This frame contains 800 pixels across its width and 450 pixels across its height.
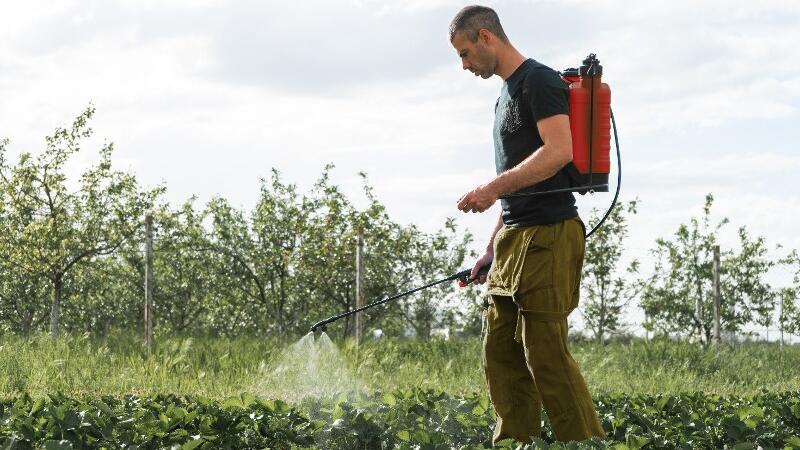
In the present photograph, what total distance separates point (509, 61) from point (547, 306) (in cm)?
111

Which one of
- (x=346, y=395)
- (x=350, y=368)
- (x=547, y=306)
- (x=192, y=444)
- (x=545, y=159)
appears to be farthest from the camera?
(x=350, y=368)

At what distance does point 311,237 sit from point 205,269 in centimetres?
347

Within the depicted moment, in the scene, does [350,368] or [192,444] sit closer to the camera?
[192,444]

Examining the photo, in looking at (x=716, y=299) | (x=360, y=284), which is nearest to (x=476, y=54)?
(x=360, y=284)

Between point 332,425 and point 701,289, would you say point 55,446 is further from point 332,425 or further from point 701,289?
point 701,289

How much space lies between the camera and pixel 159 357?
10727 millimetres

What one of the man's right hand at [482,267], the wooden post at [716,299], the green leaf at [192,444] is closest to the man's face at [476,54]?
the man's right hand at [482,267]

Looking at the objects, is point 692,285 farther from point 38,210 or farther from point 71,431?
point 71,431

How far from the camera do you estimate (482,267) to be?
16.6ft

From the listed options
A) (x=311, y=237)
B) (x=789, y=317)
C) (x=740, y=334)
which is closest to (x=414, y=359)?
(x=311, y=237)

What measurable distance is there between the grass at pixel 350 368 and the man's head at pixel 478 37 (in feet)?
16.6

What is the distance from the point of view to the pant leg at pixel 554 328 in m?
4.50

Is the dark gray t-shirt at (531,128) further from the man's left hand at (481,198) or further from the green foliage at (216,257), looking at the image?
the green foliage at (216,257)

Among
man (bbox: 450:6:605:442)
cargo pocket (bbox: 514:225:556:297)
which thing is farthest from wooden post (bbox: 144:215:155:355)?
cargo pocket (bbox: 514:225:556:297)
